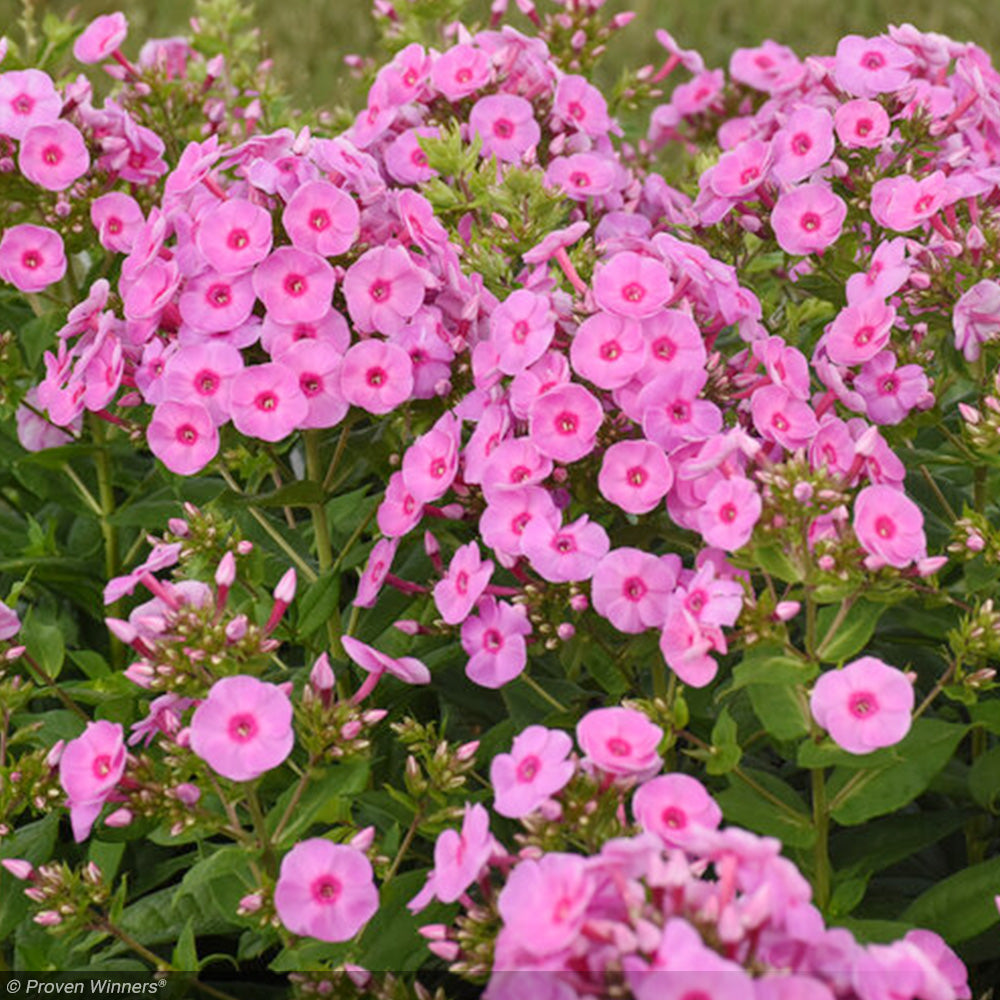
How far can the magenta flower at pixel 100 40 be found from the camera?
3303 millimetres

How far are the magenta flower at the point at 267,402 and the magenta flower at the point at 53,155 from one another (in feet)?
2.64

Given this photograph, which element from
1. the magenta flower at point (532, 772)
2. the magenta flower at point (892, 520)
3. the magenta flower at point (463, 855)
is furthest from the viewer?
the magenta flower at point (892, 520)

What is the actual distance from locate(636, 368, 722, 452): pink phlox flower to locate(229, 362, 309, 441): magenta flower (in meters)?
0.51

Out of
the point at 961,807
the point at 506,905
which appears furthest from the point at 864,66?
the point at 506,905

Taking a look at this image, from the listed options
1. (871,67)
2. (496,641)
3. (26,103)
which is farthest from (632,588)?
(26,103)

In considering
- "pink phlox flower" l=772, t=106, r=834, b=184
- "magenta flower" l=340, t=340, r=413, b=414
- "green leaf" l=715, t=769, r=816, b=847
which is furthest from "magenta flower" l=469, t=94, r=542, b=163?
"green leaf" l=715, t=769, r=816, b=847

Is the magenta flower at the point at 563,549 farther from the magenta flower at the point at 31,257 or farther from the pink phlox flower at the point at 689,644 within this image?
the magenta flower at the point at 31,257

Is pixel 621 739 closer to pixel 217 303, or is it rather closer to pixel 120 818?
pixel 120 818

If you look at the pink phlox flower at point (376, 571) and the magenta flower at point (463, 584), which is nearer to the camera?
the magenta flower at point (463, 584)

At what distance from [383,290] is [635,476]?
1.61ft

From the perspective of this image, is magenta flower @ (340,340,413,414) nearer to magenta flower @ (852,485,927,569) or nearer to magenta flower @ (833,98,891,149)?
magenta flower @ (852,485,927,569)

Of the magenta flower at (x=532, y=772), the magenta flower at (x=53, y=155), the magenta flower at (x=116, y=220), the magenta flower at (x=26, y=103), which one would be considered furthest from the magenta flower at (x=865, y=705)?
the magenta flower at (x=26, y=103)

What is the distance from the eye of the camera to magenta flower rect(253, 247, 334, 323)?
2359 mm

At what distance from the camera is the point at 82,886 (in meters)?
2.28
